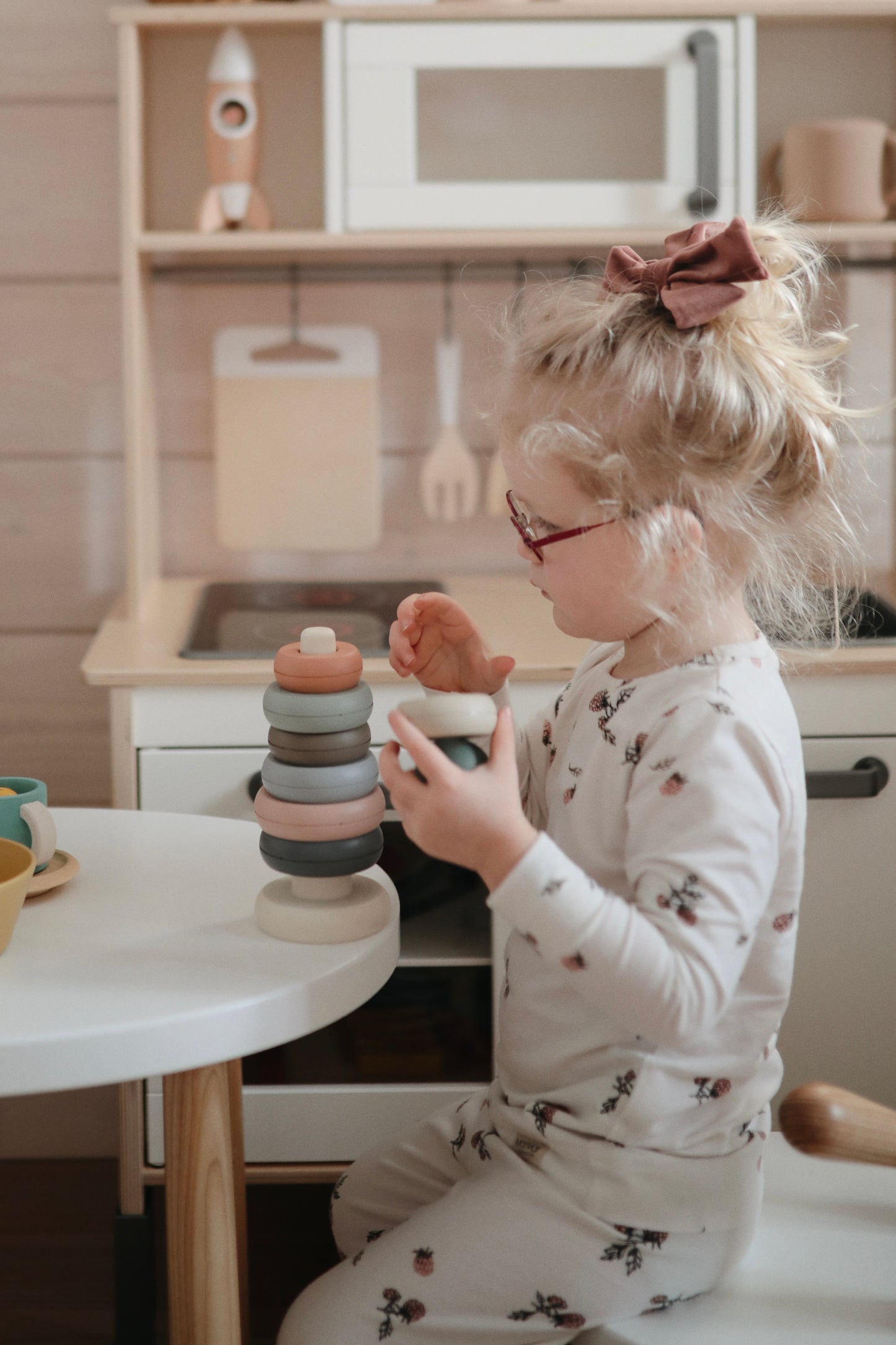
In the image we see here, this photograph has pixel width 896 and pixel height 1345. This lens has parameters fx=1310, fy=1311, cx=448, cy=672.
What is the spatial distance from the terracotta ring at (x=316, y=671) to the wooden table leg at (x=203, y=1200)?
0.25 m

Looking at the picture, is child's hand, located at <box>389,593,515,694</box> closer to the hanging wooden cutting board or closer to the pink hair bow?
the pink hair bow

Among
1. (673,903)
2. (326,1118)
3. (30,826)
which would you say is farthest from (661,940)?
(326,1118)

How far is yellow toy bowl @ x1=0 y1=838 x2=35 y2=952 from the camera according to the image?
31.4 inches

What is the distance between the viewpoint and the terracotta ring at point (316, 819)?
2.77 ft

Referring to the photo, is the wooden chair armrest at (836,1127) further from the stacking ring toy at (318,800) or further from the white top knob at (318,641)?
the white top knob at (318,641)

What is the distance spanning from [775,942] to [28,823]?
53 centimetres

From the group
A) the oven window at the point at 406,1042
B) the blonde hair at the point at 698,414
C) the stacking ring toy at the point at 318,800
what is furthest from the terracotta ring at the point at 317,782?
the oven window at the point at 406,1042

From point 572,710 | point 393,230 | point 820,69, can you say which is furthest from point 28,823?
point 820,69

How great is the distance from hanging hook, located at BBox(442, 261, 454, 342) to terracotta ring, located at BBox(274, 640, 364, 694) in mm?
1130

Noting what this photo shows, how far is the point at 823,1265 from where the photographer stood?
34.5 inches

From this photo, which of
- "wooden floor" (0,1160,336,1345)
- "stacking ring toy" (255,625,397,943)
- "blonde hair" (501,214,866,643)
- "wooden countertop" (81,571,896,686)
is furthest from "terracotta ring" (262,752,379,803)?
"wooden floor" (0,1160,336,1345)

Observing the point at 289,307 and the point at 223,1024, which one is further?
the point at 289,307

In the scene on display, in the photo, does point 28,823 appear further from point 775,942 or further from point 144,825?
point 775,942

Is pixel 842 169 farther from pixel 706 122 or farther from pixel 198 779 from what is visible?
pixel 198 779
